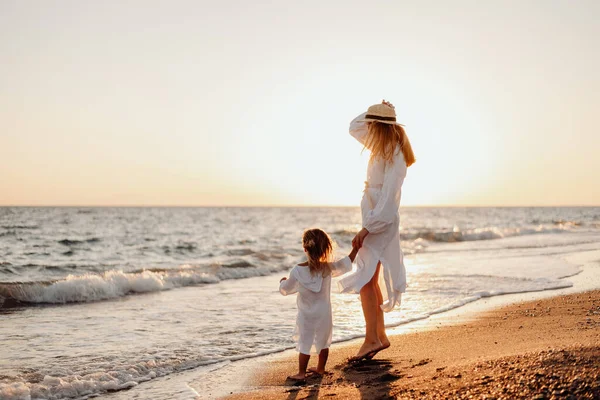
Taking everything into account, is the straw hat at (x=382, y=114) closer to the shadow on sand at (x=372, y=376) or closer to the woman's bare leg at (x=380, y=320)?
the woman's bare leg at (x=380, y=320)

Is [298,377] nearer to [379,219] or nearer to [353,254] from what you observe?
[353,254]

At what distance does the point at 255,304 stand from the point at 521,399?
6.92m

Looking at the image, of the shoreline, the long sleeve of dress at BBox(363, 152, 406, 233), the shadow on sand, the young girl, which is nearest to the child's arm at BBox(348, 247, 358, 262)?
the young girl

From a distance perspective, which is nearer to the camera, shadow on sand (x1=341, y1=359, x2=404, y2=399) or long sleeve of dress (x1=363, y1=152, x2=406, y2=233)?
shadow on sand (x1=341, y1=359, x2=404, y2=399)

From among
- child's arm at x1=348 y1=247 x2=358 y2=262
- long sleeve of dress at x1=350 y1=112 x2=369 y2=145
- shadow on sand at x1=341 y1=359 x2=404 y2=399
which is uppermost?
long sleeve of dress at x1=350 y1=112 x2=369 y2=145

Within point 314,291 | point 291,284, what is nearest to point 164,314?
point 291,284

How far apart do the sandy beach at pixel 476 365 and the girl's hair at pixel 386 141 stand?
173cm

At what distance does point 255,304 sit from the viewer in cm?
1005

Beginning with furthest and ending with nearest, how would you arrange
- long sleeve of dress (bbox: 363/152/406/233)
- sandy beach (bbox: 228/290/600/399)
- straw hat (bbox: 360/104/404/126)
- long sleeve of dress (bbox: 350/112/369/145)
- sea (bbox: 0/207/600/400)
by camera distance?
sea (bbox: 0/207/600/400) → long sleeve of dress (bbox: 350/112/369/145) → straw hat (bbox: 360/104/404/126) → long sleeve of dress (bbox: 363/152/406/233) → sandy beach (bbox: 228/290/600/399)

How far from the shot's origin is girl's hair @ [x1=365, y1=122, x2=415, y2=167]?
17.0 feet

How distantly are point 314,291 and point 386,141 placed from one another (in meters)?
1.41

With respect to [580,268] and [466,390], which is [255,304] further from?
[580,268]

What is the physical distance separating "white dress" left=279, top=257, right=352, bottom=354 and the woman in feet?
0.71

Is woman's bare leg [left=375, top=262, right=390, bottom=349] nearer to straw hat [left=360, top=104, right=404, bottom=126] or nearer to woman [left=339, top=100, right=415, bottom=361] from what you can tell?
woman [left=339, top=100, right=415, bottom=361]
